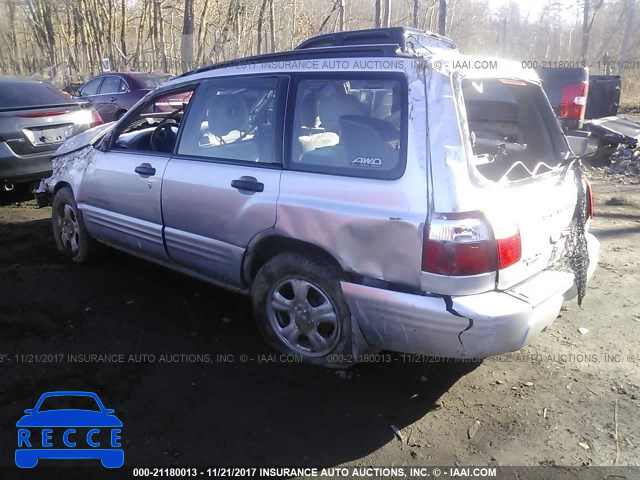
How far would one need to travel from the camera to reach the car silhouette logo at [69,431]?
102 inches

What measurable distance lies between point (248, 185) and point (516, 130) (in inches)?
76.9

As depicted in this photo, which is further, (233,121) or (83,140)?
(83,140)

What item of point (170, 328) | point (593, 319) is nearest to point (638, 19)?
point (593, 319)

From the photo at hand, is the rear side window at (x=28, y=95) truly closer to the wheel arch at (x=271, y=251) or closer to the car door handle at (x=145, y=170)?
the car door handle at (x=145, y=170)

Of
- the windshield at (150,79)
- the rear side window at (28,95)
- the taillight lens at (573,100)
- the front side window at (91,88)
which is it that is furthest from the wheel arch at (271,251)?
the front side window at (91,88)

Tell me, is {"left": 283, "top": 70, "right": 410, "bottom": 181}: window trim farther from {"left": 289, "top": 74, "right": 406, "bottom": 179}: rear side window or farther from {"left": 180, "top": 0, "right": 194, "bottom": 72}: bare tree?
{"left": 180, "top": 0, "right": 194, "bottom": 72}: bare tree

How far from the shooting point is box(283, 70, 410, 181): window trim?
266 cm

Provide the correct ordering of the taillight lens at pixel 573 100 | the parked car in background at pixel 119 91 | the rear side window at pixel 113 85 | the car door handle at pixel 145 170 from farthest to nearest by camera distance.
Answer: the rear side window at pixel 113 85 < the parked car in background at pixel 119 91 < the taillight lens at pixel 573 100 < the car door handle at pixel 145 170

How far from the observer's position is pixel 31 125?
6793 mm

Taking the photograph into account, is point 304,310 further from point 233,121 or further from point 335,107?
point 233,121

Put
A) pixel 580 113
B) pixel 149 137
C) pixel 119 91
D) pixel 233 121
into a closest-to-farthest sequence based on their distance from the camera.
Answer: pixel 233 121
pixel 149 137
pixel 580 113
pixel 119 91

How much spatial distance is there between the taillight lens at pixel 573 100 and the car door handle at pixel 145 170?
A: 7.19m

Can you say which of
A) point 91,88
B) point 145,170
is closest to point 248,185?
point 145,170

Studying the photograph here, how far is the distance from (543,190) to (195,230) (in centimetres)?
225
